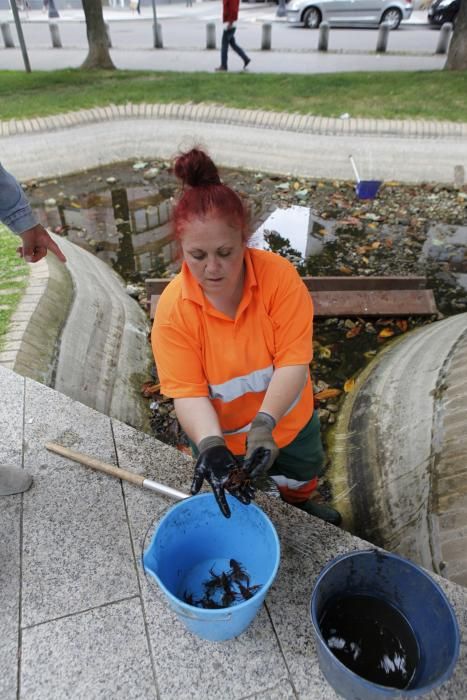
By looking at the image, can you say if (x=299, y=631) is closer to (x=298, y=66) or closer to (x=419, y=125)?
(x=419, y=125)

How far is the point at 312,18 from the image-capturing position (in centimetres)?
1819

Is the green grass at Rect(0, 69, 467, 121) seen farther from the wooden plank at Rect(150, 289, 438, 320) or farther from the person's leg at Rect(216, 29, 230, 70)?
the wooden plank at Rect(150, 289, 438, 320)

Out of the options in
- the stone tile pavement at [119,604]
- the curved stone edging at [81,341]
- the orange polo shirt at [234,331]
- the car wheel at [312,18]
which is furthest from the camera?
the car wheel at [312,18]

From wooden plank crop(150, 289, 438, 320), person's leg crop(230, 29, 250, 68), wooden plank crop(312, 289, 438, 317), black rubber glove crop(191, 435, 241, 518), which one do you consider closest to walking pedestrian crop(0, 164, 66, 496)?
black rubber glove crop(191, 435, 241, 518)

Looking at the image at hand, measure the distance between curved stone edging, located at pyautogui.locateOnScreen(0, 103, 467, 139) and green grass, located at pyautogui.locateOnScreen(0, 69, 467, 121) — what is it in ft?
0.70

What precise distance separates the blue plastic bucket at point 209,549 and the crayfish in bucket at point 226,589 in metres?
0.02

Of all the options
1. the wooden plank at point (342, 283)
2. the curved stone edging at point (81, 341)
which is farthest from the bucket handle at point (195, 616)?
the wooden plank at point (342, 283)

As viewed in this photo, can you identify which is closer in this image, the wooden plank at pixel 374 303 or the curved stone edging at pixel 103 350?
the curved stone edging at pixel 103 350

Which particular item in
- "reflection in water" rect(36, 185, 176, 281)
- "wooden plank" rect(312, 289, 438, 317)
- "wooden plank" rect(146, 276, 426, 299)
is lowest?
"reflection in water" rect(36, 185, 176, 281)

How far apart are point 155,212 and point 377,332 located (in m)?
3.85

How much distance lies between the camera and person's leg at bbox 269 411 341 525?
2.21 m

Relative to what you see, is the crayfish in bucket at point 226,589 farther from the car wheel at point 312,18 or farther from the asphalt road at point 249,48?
the car wheel at point 312,18

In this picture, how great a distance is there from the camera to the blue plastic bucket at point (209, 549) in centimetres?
155

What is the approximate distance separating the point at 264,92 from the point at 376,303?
645cm
